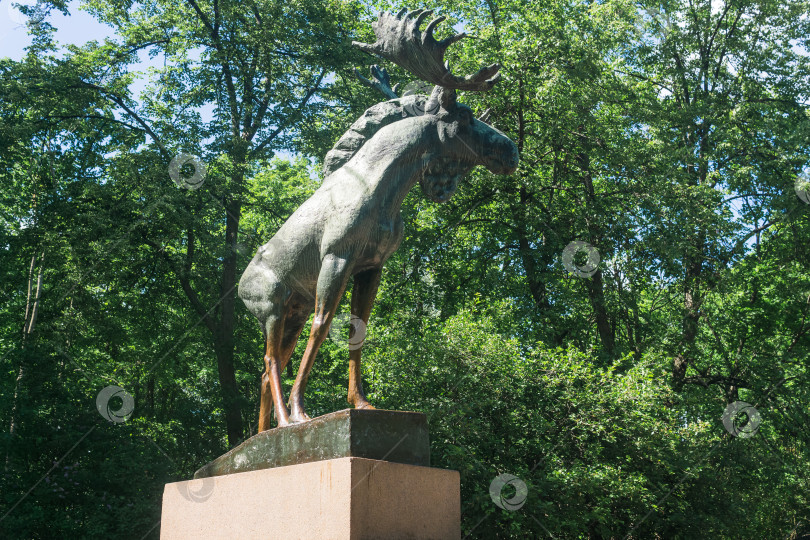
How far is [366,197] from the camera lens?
470 cm

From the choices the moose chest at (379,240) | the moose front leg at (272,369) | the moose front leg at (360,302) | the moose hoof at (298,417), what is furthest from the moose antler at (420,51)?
the moose hoof at (298,417)

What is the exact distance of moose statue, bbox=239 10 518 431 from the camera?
470 centimetres

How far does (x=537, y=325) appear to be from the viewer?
1575 centimetres

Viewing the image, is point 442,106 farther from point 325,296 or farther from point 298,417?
point 298,417

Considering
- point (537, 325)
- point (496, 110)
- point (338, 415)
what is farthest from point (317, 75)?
point (338, 415)

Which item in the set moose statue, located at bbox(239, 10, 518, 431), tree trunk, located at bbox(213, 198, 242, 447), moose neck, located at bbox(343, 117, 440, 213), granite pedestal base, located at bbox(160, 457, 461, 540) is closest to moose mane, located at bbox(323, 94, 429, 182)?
moose statue, located at bbox(239, 10, 518, 431)

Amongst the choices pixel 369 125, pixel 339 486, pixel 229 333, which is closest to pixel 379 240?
pixel 369 125

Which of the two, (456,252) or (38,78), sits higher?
(38,78)

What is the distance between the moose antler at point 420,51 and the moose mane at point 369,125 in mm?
299

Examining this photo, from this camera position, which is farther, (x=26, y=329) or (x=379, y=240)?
(x=26, y=329)

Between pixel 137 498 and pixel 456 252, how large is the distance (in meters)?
8.57

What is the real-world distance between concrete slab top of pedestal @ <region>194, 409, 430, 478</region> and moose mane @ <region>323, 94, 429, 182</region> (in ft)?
5.89

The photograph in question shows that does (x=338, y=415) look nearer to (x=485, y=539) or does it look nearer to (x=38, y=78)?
(x=485, y=539)

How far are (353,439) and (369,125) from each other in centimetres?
226
